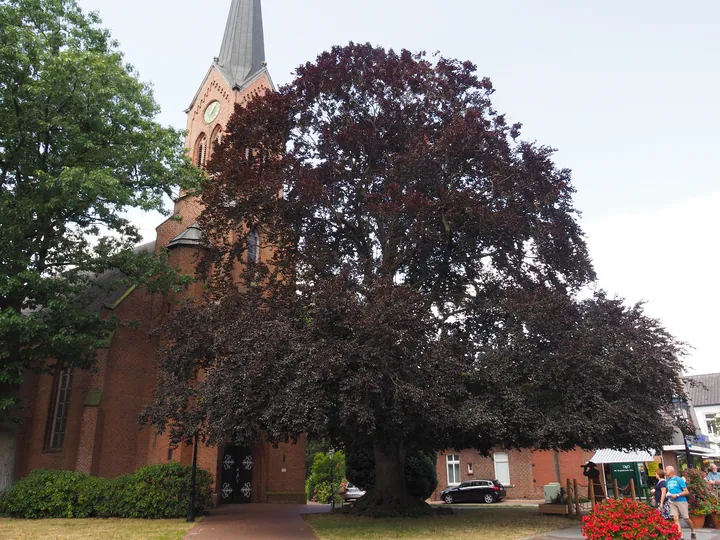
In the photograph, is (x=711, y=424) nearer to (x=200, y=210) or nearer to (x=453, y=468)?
(x=453, y=468)

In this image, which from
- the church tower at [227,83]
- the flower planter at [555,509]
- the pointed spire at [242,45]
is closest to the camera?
the flower planter at [555,509]

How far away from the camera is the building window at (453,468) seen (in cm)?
3900

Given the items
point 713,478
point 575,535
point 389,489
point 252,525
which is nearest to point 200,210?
point 252,525

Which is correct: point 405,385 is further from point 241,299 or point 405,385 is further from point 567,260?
point 567,260

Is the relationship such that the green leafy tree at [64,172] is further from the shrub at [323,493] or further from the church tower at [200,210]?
the shrub at [323,493]

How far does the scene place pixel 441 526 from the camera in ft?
50.6

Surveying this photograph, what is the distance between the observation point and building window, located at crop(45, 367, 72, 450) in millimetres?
23797

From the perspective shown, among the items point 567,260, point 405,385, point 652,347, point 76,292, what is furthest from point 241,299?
point 652,347

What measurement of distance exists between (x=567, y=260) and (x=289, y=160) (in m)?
9.90

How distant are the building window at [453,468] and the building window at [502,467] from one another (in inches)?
123

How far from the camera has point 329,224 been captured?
65.2 ft

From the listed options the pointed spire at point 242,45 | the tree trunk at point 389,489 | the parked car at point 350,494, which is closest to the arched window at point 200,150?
the pointed spire at point 242,45

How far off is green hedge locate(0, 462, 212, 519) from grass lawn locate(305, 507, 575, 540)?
4475 mm

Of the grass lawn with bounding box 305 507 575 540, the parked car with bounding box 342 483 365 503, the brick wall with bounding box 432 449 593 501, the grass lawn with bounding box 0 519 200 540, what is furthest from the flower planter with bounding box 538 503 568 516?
the parked car with bounding box 342 483 365 503
